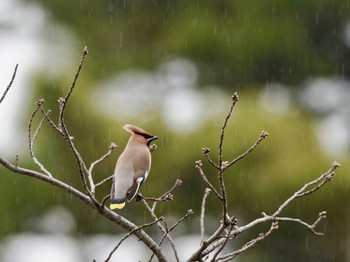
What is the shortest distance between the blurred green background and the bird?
491cm

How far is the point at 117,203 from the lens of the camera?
3271mm

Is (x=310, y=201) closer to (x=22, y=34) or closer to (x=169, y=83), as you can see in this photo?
(x=169, y=83)

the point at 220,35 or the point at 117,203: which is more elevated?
the point at 220,35

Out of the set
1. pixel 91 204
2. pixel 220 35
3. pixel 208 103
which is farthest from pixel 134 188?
pixel 220 35

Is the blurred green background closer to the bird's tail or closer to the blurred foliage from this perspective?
the blurred foliage

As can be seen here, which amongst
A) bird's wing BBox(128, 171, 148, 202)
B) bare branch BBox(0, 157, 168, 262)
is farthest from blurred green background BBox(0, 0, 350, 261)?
bare branch BBox(0, 157, 168, 262)

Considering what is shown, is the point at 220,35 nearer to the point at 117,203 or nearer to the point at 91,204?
the point at 117,203

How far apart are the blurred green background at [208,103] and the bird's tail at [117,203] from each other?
5.20 m

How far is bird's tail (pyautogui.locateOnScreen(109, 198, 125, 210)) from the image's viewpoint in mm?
3239

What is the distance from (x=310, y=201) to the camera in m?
8.89

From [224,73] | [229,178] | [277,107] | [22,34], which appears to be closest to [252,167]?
[229,178]

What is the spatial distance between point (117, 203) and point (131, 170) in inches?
7.5

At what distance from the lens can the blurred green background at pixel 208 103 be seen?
8.95m

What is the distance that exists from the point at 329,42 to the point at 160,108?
3082 millimetres
